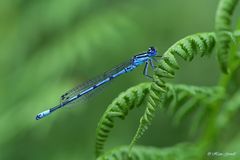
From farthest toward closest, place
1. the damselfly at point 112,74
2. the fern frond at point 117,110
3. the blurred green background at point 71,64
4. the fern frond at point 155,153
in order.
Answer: the blurred green background at point 71,64 < the damselfly at point 112,74 < the fern frond at point 155,153 < the fern frond at point 117,110

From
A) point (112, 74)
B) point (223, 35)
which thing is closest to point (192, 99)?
point (112, 74)

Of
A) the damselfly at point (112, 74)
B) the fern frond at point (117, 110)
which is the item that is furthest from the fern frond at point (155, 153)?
the damselfly at point (112, 74)

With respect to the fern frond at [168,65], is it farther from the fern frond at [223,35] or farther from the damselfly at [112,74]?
the damselfly at [112,74]

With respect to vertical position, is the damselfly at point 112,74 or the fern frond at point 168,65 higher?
the damselfly at point 112,74

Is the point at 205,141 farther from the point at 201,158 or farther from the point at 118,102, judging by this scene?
Result: the point at 118,102

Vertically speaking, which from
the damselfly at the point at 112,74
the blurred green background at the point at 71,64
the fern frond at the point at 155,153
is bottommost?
the fern frond at the point at 155,153

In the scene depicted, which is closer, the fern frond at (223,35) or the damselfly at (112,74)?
the fern frond at (223,35)

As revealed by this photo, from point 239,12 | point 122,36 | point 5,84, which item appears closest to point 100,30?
point 122,36

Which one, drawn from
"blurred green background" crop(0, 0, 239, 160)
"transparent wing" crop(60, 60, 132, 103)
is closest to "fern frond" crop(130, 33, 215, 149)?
"transparent wing" crop(60, 60, 132, 103)
